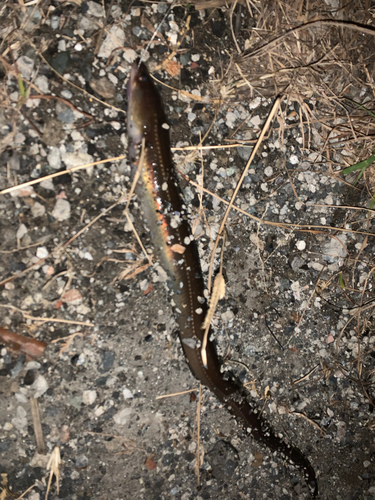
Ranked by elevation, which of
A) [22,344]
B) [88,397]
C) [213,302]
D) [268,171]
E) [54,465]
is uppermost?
[268,171]

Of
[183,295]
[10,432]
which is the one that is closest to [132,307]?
[183,295]

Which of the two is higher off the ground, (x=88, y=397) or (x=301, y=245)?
(x=301, y=245)

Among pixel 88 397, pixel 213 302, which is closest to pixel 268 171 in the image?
pixel 213 302

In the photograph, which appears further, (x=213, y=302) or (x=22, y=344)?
(x=213, y=302)

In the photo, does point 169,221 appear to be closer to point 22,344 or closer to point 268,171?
point 268,171

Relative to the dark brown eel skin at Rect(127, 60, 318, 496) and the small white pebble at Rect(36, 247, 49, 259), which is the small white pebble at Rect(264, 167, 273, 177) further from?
the small white pebble at Rect(36, 247, 49, 259)

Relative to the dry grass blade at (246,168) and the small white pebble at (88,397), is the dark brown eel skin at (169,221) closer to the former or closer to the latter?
the dry grass blade at (246,168)

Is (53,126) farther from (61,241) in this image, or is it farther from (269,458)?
(269,458)
